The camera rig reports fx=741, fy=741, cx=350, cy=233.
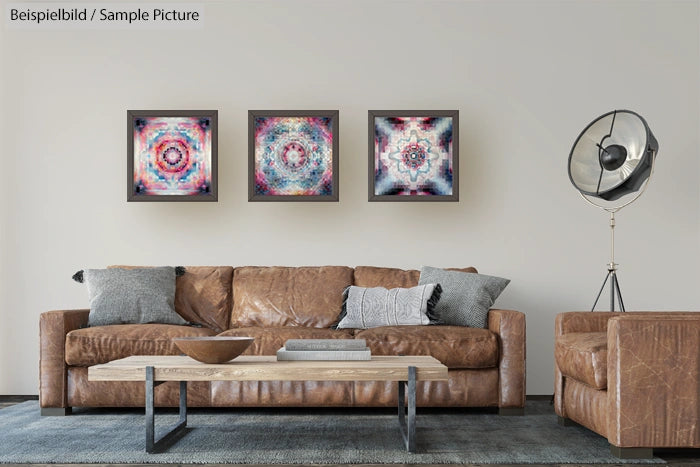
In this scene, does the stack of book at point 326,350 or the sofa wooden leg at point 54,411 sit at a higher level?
the stack of book at point 326,350

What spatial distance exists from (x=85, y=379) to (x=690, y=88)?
425cm

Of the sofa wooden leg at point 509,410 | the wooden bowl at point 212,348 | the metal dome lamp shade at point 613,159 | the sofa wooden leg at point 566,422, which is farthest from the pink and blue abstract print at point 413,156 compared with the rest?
the wooden bowl at point 212,348

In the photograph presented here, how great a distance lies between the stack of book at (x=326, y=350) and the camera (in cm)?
303

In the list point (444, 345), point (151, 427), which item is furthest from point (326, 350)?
point (444, 345)

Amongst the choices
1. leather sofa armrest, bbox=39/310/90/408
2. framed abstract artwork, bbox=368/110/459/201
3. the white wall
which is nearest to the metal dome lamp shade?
the white wall

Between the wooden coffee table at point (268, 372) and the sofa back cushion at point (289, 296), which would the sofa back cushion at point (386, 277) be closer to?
the sofa back cushion at point (289, 296)

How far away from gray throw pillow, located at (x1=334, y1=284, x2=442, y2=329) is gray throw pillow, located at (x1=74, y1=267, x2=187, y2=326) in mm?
1006

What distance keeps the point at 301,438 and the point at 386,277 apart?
149cm

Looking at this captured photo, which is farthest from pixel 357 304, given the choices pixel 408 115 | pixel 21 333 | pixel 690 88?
pixel 690 88

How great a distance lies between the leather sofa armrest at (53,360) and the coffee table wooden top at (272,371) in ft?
3.78

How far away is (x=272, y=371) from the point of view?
9.16 ft

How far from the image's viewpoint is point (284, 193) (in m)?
4.86

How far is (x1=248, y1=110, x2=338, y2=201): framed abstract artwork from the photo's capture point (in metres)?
4.86

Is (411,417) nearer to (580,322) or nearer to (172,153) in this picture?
(580,322)
